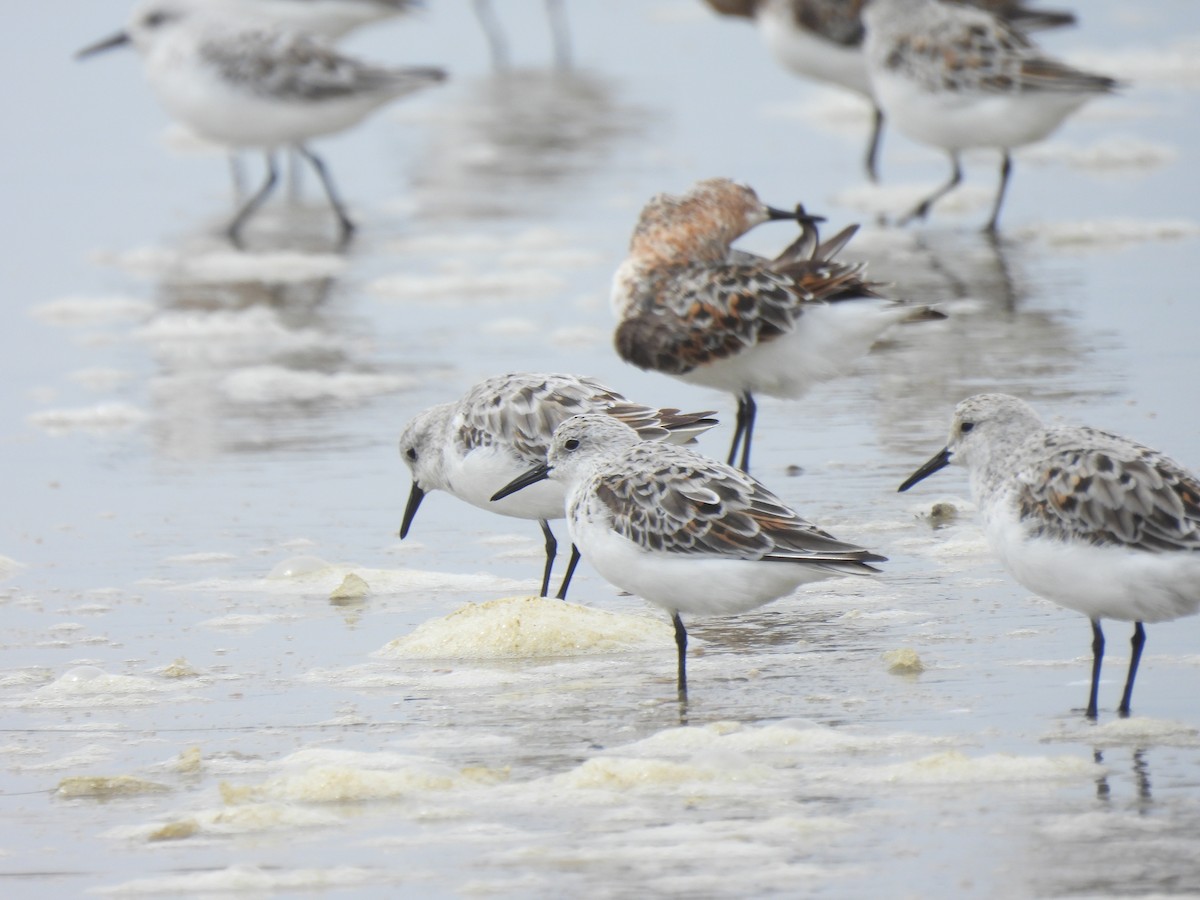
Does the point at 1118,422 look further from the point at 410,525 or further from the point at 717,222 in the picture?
the point at 410,525

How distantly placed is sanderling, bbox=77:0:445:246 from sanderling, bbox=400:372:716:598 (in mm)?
7168

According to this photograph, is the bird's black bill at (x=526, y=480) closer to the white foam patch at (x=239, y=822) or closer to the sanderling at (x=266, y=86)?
the white foam patch at (x=239, y=822)

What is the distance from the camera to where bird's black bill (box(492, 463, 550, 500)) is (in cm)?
670

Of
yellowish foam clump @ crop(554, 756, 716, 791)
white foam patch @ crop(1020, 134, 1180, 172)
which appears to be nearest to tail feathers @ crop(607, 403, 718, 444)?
yellowish foam clump @ crop(554, 756, 716, 791)

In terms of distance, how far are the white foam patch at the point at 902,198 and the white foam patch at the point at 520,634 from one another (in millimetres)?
7765

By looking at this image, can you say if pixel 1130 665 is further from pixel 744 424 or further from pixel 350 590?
pixel 744 424

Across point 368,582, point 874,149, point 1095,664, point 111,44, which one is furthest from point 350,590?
point 111,44

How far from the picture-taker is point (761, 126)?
17219 millimetres

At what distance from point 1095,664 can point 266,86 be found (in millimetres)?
10270

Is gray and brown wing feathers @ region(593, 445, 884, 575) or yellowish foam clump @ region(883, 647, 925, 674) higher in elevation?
gray and brown wing feathers @ region(593, 445, 884, 575)

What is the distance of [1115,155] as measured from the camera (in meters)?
15.0

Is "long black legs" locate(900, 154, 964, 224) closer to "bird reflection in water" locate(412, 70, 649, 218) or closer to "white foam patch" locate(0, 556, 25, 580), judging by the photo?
"bird reflection in water" locate(412, 70, 649, 218)

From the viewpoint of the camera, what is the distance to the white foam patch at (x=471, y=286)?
1233 cm

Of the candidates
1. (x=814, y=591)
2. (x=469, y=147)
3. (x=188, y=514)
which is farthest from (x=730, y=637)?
(x=469, y=147)
